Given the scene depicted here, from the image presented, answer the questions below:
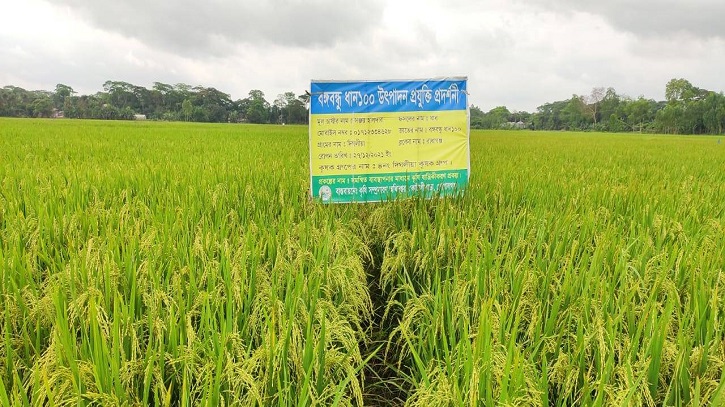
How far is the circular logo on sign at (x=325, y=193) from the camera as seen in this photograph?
3359mm

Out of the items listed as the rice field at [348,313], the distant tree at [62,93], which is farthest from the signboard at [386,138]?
the distant tree at [62,93]

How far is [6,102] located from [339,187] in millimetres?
79084

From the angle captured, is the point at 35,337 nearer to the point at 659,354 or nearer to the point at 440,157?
the point at 659,354

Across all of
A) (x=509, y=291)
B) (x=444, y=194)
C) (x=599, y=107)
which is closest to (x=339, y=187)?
(x=444, y=194)

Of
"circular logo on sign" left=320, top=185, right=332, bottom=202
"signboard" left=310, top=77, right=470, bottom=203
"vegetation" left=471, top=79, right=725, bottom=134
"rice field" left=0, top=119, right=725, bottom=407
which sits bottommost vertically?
"rice field" left=0, top=119, right=725, bottom=407

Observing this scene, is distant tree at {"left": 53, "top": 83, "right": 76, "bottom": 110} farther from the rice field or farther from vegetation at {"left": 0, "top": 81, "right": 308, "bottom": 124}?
the rice field

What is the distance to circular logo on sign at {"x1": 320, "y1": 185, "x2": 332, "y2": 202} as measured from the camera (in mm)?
3359

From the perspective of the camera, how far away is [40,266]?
1883 mm

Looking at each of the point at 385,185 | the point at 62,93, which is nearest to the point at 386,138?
the point at 385,185

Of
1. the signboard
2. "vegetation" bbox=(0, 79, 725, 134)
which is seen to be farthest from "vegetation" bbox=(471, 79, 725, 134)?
the signboard

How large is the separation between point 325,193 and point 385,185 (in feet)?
1.76

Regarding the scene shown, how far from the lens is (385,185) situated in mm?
3490

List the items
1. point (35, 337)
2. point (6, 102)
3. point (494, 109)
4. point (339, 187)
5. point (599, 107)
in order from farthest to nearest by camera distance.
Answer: point (494, 109)
point (599, 107)
point (6, 102)
point (339, 187)
point (35, 337)

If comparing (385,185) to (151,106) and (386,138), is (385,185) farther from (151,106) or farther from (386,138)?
(151,106)
